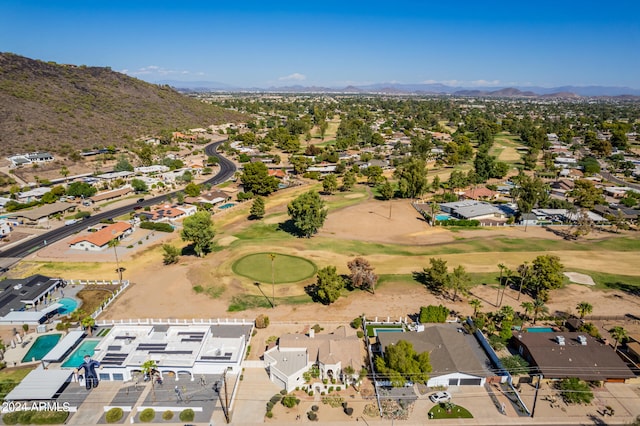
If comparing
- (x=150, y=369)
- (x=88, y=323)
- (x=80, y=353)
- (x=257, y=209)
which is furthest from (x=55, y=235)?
(x=150, y=369)

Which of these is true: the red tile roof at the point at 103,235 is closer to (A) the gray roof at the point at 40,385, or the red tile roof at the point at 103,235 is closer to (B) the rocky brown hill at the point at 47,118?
(A) the gray roof at the point at 40,385

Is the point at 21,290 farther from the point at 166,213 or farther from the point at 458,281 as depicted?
the point at 458,281

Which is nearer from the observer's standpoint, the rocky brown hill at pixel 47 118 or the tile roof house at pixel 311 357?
the tile roof house at pixel 311 357

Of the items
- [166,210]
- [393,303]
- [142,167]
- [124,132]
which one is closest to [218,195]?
[166,210]

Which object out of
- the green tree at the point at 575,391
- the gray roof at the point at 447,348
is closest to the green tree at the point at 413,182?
the gray roof at the point at 447,348

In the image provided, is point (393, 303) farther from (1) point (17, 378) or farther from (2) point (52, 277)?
(2) point (52, 277)

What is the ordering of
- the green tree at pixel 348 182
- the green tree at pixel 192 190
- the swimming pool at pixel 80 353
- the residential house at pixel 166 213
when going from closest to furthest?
the swimming pool at pixel 80 353, the residential house at pixel 166 213, the green tree at pixel 192 190, the green tree at pixel 348 182
